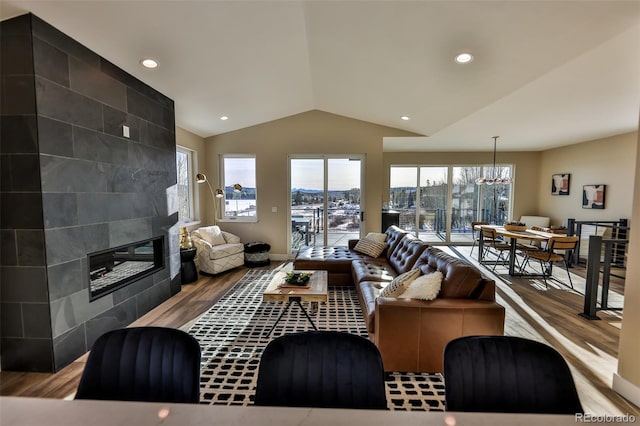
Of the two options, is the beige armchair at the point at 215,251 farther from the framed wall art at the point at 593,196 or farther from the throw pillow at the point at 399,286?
the framed wall art at the point at 593,196

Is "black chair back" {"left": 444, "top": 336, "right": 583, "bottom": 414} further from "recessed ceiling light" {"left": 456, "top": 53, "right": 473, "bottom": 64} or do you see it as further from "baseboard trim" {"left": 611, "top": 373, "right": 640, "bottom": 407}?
"recessed ceiling light" {"left": 456, "top": 53, "right": 473, "bottom": 64}

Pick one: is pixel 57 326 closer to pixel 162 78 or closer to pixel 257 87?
pixel 162 78

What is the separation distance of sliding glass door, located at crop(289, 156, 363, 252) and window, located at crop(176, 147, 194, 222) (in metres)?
2.04

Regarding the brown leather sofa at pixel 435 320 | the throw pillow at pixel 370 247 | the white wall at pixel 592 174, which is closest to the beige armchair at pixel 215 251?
the throw pillow at pixel 370 247

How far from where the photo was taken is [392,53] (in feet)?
9.88

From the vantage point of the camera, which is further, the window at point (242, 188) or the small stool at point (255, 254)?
the window at point (242, 188)

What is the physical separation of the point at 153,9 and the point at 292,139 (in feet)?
12.1

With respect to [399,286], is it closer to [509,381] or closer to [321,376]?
[509,381]

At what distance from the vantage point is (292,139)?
589 cm

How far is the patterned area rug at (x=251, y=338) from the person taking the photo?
6.56 ft

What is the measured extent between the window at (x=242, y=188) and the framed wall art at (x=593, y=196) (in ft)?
22.9

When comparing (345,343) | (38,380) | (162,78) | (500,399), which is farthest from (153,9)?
(500,399)

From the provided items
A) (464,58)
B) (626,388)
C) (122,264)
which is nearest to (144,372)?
(122,264)

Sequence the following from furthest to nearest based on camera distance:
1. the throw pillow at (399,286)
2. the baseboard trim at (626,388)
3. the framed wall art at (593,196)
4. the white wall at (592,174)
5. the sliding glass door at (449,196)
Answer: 1. the sliding glass door at (449,196)
2. the framed wall art at (593,196)
3. the white wall at (592,174)
4. the throw pillow at (399,286)
5. the baseboard trim at (626,388)
